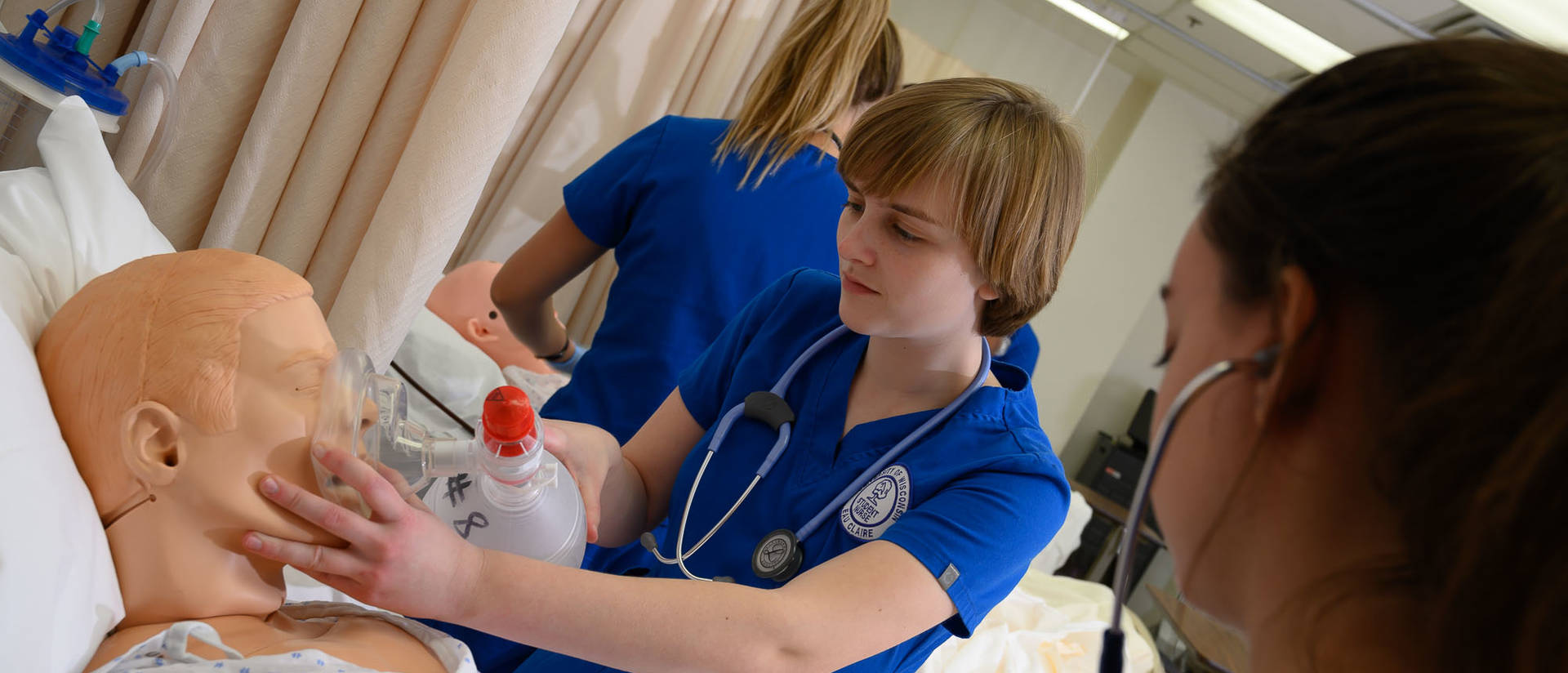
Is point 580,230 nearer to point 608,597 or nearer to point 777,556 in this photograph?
point 777,556

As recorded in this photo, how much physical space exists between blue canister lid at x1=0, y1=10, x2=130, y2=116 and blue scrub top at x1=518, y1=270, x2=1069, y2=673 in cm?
82

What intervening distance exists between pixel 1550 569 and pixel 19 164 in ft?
5.82

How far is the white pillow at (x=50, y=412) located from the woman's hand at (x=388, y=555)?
179mm

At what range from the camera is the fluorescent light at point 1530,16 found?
116 inches

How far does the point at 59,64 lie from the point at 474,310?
4.56 feet

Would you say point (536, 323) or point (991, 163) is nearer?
point (991, 163)

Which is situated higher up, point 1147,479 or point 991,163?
point 991,163

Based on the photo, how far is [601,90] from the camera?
280 centimetres

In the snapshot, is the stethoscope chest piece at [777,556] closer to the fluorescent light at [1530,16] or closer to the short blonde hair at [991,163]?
the short blonde hair at [991,163]

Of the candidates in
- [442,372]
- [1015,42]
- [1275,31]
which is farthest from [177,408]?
[1275,31]

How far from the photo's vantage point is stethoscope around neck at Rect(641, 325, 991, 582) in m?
1.11

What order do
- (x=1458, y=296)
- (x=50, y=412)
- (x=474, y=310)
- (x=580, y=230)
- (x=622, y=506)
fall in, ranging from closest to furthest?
1. (x=1458, y=296)
2. (x=50, y=412)
3. (x=622, y=506)
4. (x=580, y=230)
5. (x=474, y=310)

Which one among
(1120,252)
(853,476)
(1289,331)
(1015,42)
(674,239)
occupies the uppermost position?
(1015,42)

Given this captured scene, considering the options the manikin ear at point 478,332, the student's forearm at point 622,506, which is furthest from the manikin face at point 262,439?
the manikin ear at point 478,332
